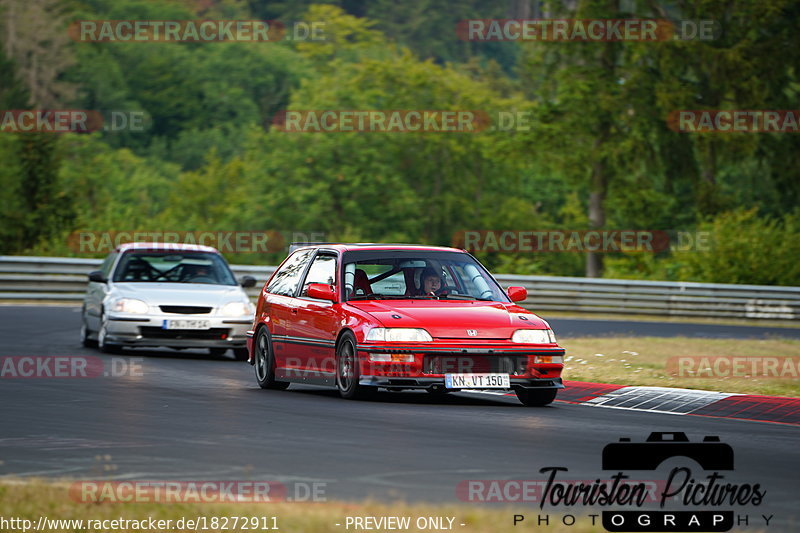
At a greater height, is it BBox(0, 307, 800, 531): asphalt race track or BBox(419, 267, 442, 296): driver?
BBox(419, 267, 442, 296): driver

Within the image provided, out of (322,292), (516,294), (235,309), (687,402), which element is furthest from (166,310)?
(687,402)

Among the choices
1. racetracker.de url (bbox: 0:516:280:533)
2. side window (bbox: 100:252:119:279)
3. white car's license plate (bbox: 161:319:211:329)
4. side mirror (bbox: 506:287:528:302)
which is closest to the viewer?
racetracker.de url (bbox: 0:516:280:533)

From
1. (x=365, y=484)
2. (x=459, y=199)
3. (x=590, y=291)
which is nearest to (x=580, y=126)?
(x=590, y=291)

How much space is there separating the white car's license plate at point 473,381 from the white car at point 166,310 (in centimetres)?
664

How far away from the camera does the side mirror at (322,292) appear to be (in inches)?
594

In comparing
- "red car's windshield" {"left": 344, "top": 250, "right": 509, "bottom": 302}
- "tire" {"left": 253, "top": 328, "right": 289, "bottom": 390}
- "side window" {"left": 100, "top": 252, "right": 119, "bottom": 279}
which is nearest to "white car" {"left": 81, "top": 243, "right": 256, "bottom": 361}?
"side window" {"left": 100, "top": 252, "right": 119, "bottom": 279}

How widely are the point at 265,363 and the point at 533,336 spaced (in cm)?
341

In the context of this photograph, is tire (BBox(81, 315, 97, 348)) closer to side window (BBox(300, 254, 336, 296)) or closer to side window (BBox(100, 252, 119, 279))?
side window (BBox(100, 252, 119, 279))

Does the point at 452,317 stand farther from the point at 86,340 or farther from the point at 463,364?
the point at 86,340

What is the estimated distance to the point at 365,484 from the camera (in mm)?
8836

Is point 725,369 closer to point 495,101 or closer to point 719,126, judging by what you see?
point 719,126

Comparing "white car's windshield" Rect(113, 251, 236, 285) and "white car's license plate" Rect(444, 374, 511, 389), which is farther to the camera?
"white car's windshield" Rect(113, 251, 236, 285)

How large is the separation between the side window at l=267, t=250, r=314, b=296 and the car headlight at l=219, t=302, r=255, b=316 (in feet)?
10.3

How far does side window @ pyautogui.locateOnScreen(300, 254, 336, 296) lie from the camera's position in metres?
15.6
